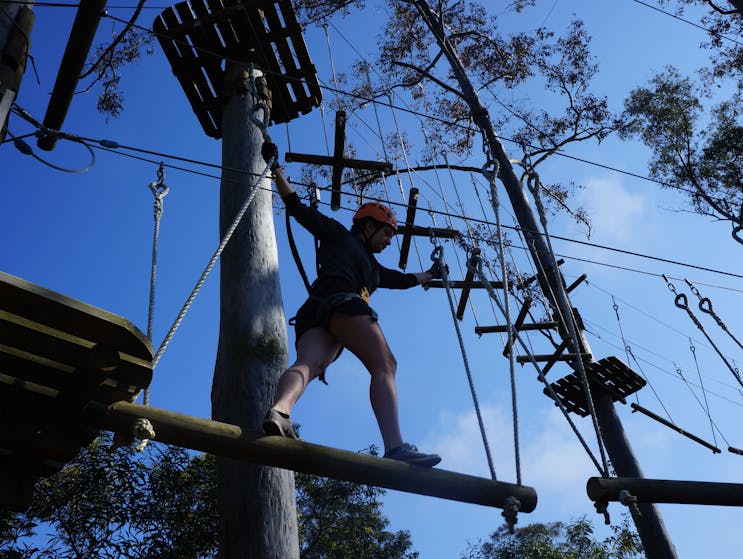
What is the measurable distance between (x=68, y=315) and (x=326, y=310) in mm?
1219

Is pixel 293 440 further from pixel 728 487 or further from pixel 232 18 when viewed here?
pixel 232 18

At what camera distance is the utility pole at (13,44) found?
281 cm

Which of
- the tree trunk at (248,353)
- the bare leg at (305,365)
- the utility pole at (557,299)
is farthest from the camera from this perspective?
the utility pole at (557,299)

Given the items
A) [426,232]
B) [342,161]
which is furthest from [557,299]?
[342,161]

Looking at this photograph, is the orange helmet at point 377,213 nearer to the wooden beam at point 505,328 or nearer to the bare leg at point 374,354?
the bare leg at point 374,354

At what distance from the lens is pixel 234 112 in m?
4.70

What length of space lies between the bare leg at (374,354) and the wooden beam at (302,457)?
39cm

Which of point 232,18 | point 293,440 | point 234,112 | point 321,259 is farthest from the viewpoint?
point 232,18

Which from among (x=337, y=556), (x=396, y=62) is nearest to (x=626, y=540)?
(x=337, y=556)

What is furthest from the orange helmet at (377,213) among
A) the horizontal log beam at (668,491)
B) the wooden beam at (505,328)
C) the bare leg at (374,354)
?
the wooden beam at (505,328)

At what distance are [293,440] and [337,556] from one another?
9.20 m

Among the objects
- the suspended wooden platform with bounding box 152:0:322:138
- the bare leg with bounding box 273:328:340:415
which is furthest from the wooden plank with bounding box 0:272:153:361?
the suspended wooden platform with bounding box 152:0:322:138

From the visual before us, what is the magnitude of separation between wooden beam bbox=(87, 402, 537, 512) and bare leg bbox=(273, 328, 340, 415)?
9.8 inches

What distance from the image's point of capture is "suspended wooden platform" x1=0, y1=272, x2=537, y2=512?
2.22 m
